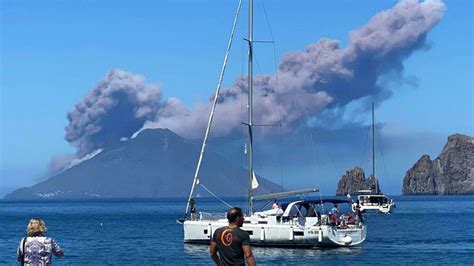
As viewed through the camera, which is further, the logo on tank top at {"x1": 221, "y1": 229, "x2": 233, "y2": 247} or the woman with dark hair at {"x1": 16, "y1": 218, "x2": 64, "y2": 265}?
the woman with dark hair at {"x1": 16, "y1": 218, "x2": 64, "y2": 265}

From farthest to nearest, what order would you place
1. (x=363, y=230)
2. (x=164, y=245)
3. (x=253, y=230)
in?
(x=164, y=245)
(x=363, y=230)
(x=253, y=230)

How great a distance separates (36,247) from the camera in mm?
17469

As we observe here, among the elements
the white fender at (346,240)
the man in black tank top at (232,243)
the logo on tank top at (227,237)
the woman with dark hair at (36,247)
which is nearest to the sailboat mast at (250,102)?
the white fender at (346,240)

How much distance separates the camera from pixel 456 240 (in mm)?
76125

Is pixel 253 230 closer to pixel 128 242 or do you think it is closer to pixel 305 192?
pixel 305 192

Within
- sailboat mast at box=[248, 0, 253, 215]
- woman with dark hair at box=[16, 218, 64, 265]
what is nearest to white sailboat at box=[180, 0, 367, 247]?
sailboat mast at box=[248, 0, 253, 215]

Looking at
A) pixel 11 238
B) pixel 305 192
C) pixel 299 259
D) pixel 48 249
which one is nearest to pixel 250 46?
pixel 305 192

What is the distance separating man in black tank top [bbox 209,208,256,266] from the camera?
1653cm

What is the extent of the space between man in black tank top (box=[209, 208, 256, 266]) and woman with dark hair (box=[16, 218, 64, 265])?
2.93 metres

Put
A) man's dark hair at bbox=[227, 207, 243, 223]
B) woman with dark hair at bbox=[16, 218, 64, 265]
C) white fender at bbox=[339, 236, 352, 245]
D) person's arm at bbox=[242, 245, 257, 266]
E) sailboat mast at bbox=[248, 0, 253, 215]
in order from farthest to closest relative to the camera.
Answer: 1. sailboat mast at bbox=[248, 0, 253, 215]
2. white fender at bbox=[339, 236, 352, 245]
3. woman with dark hair at bbox=[16, 218, 64, 265]
4. man's dark hair at bbox=[227, 207, 243, 223]
5. person's arm at bbox=[242, 245, 257, 266]

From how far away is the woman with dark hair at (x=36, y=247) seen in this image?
57.0ft

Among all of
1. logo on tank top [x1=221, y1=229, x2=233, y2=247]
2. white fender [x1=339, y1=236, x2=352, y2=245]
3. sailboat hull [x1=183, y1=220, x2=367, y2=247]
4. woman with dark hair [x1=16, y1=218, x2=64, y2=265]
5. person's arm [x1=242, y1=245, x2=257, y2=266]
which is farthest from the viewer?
white fender [x1=339, y1=236, x2=352, y2=245]

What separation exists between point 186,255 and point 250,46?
13538 mm

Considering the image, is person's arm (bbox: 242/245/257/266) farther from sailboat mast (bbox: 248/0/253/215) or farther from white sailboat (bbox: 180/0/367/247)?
sailboat mast (bbox: 248/0/253/215)
